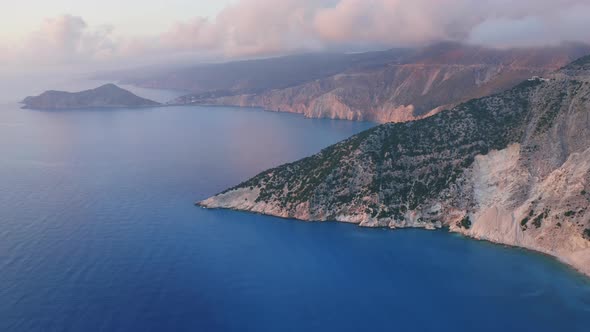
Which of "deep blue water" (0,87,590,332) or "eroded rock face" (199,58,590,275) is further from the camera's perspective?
"eroded rock face" (199,58,590,275)

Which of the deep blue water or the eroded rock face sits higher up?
the eroded rock face

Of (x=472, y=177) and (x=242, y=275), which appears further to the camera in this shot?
(x=472, y=177)

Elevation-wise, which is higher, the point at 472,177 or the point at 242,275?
the point at 472,177

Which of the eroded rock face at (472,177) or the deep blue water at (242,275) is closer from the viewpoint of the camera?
the deep blue water at (242,275)

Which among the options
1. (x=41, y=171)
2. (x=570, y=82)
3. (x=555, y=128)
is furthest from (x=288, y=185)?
(x=41, y=171)

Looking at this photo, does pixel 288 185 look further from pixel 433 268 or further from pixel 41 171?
pixel 41 171

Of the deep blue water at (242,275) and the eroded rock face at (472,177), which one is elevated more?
the eroded rock face at (472,177)
